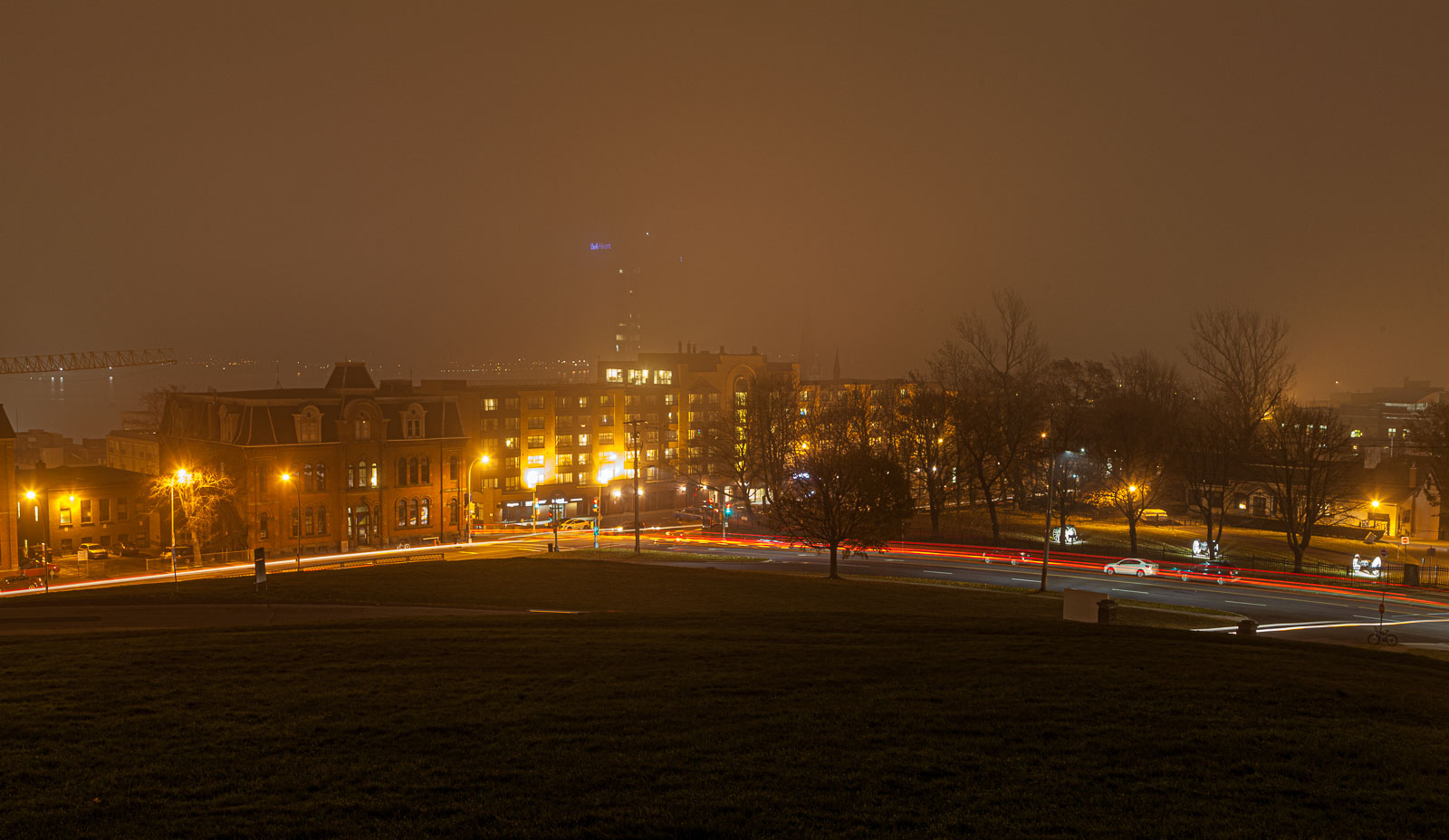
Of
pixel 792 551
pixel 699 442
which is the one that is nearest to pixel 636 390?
pixel 699 442

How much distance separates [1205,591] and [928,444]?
2576cm

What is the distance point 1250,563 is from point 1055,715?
47986mm

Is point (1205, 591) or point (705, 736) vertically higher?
point (705, 736)

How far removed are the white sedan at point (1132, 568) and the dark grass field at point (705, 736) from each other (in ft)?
94.4

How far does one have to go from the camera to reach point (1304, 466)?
178 feet

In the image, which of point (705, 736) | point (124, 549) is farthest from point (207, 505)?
point (705, 736)

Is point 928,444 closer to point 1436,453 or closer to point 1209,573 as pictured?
point 1209,573

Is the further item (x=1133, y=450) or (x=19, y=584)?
(x=1133, y=450)

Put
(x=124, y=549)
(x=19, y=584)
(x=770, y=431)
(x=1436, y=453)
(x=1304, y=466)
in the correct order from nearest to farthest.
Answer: (x=19, y=584) → (x=1304, y=466) → (x=124, y=549) → (x=1436, y=453) → (x=770, y=431)

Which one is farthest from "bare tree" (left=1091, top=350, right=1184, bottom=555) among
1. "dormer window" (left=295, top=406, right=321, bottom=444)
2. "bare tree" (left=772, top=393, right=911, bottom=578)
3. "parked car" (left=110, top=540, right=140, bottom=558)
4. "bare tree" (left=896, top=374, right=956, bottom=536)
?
"parked car" (left=110, top=540, right=140, bottom=558)

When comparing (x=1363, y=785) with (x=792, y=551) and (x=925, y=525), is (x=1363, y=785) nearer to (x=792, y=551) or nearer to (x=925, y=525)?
(x=792, y=551)

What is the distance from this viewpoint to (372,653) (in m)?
17.4

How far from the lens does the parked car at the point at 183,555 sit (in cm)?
5356

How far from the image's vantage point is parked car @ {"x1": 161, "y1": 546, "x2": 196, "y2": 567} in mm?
53559
